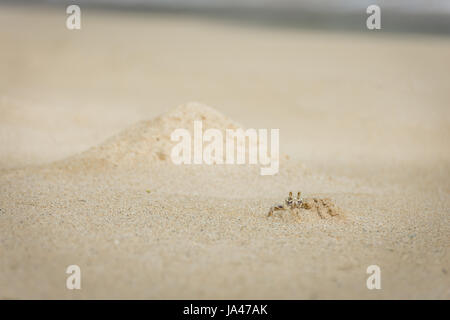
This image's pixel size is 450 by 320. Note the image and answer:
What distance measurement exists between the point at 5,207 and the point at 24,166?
196 cm

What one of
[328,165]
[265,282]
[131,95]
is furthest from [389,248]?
[131,95]

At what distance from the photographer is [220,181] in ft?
18.9

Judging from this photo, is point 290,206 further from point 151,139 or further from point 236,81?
point 236,81

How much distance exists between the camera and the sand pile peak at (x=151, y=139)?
6.17 meters

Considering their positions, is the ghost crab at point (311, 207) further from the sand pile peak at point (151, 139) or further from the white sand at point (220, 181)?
the sand pile peak at point (151, 139)

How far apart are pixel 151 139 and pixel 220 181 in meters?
1.11

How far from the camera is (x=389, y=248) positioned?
3.99 meters

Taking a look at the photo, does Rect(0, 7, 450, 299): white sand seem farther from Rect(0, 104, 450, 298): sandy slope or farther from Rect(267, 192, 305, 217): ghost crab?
Rect(267, 192, 305, 217): ghost crab

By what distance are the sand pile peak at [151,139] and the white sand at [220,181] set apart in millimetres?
21

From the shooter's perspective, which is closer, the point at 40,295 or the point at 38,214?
the point at 40,295

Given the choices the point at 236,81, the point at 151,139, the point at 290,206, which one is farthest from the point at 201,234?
the point at 236,81

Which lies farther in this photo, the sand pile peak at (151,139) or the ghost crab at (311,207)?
the sand pile peak at (151,139)

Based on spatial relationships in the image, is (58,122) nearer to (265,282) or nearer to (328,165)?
(328,165)

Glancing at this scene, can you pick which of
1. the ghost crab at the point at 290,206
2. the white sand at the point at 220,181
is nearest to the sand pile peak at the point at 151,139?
the white sand at the point at 220,181
